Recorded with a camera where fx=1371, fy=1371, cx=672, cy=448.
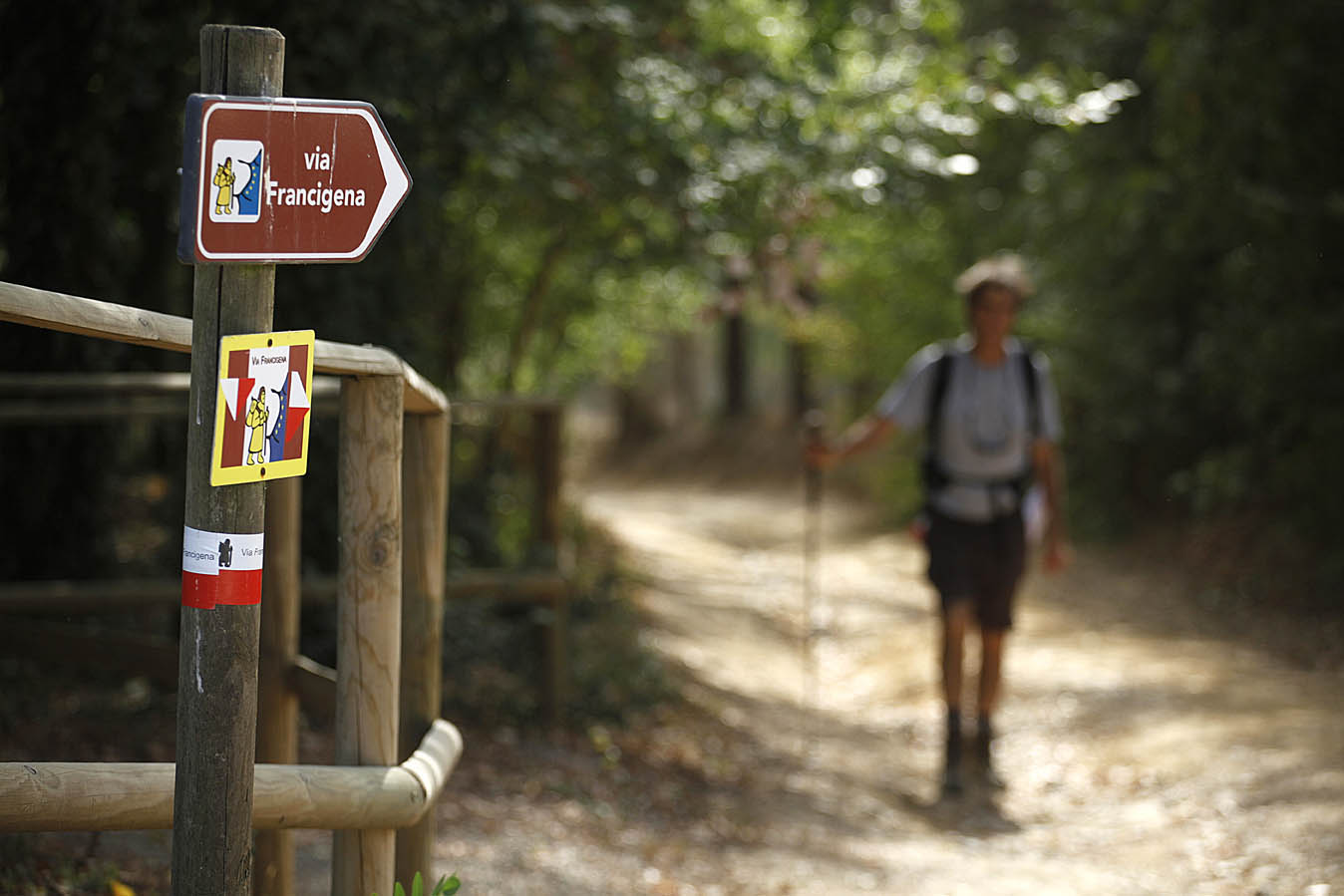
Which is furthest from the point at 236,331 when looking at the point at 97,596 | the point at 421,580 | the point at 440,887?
the point at 97,596

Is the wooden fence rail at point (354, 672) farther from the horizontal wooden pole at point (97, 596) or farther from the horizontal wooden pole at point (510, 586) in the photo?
the horizontal wooden pole at point (510, 586)

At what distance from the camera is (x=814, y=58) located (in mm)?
6598

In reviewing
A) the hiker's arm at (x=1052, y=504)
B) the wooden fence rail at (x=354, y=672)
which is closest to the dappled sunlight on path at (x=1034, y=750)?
the hiker's arm at (x=1052, y=504)

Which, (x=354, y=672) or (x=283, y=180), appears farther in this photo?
(x=354, y=672)

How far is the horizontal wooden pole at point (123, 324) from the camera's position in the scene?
2.14m

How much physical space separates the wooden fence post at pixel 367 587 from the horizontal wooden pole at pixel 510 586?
10.3 ft

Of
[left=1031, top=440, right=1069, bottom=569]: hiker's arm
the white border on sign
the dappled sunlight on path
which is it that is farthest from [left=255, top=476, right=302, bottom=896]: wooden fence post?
[left=1031, top=440, right=1069, bottom=569]: hiker's arm

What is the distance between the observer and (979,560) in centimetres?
608

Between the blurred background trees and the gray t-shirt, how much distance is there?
0.82 metres

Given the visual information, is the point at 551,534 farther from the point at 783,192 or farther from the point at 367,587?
the point at 367,587

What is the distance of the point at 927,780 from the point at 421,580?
13.5 feet

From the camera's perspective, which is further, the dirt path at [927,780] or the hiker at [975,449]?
the hiker at [975,449]

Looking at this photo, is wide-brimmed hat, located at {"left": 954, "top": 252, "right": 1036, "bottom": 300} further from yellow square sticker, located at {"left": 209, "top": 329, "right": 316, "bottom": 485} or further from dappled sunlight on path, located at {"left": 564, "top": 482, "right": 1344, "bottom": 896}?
yellow square sticker, located at {"left": 209, "top": 329, "right": 316, "bottom": 485}

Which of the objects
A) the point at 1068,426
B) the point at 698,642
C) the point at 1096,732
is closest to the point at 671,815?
the point at 1096,732
